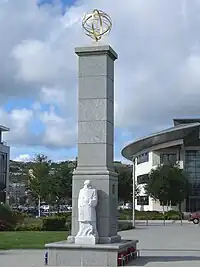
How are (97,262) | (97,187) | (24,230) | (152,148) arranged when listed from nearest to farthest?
(97,262), (97,187), (24,230), (152,148)

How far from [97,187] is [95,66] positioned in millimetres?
3904

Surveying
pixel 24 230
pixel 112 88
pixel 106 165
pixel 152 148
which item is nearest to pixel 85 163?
pixel 106 165

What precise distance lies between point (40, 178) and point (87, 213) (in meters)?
65.5

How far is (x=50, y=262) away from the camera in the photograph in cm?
1684

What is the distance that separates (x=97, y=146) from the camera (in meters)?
18.1

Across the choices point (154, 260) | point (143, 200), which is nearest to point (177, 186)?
point (143, 200)

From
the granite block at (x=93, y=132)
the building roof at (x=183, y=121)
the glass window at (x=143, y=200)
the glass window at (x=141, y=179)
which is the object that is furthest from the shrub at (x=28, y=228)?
the building roof at (x=183, y=121)

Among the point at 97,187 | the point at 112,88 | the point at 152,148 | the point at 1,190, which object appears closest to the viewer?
the point at 97,187

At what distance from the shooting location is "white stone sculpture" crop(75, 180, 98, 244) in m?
17.3

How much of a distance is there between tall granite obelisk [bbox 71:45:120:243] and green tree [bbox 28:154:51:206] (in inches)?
2504

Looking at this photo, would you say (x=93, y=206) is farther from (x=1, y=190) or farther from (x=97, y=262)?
(x=1, y=190)

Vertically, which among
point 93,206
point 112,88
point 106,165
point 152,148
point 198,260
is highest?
point 152,148

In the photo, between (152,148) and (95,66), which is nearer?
(95,66)

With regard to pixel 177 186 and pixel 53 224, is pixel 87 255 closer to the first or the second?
pixel 53 224
